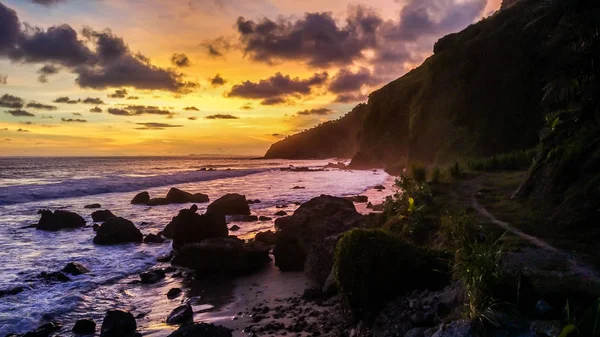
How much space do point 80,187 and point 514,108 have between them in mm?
49753

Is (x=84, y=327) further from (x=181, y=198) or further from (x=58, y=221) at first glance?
(x=181, y=198)

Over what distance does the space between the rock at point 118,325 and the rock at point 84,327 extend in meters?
0.44

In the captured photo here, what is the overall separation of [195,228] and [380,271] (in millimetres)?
13910

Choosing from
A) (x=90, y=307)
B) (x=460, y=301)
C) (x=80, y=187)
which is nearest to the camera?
(x=460, y=301)

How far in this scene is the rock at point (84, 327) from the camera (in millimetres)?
11109

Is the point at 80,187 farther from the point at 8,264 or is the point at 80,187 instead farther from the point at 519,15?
the point at 519,15

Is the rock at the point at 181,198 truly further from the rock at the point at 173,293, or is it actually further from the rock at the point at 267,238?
the rock at the point at 173,293

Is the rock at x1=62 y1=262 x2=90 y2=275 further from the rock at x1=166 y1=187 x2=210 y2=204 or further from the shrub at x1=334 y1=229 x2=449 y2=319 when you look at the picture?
the rock at x1=166 y1=187 x2=210 y2=204

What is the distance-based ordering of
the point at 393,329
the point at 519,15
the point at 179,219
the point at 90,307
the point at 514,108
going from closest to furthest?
the point at 393,329 < the point at 90,307 < the point at 179,219 < the point at 514,108 < the point at 519,15

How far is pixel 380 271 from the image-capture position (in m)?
8.91

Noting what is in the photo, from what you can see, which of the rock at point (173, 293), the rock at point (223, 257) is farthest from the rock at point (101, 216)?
the rock at point (173, 293)

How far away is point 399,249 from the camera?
9.13 m

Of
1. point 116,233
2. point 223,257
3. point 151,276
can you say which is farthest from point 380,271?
point 116,233

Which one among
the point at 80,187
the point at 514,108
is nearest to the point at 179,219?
the point at 514,108
